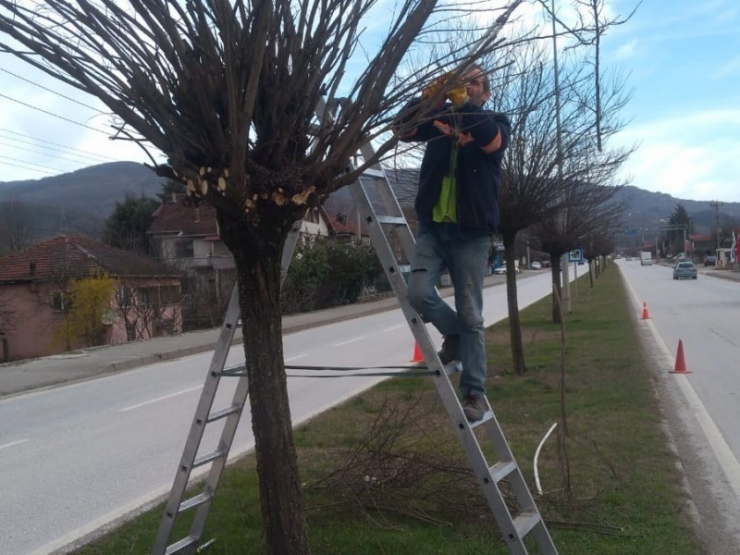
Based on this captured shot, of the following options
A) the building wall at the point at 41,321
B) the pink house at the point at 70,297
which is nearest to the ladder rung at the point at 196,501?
the pink house at the point at 70,297

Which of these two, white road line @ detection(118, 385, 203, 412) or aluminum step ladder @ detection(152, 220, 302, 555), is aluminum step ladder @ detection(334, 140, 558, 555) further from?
white road line @ detection(118, 385, 203, 412)

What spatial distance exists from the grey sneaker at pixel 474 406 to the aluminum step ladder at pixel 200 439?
3.69ft

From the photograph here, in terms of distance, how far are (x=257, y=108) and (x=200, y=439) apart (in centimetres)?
166

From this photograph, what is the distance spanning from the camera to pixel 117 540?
5.36 m

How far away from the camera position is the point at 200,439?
4195 mm

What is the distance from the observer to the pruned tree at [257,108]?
3.41 m

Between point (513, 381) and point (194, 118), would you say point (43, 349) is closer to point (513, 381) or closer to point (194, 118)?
point (513, 381)

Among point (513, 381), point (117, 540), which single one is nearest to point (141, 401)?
point (513, 381)

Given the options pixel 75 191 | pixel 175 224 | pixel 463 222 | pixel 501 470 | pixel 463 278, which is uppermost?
pixel 75 191

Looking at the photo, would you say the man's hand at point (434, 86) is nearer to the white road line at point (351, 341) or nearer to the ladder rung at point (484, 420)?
the ladder rung at point (484, 420)

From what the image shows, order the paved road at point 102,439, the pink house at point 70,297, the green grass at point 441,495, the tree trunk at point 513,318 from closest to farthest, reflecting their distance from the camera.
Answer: the green grass at point 441,495
the paved road at point 102,439
the tree trunk at point 513,318
the pink house at point 70,297

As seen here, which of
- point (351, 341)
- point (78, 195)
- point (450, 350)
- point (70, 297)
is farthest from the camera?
point (78, 195)

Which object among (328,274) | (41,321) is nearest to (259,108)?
(41,321)

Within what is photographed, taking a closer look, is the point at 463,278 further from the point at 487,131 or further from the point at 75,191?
the point at 75,191
